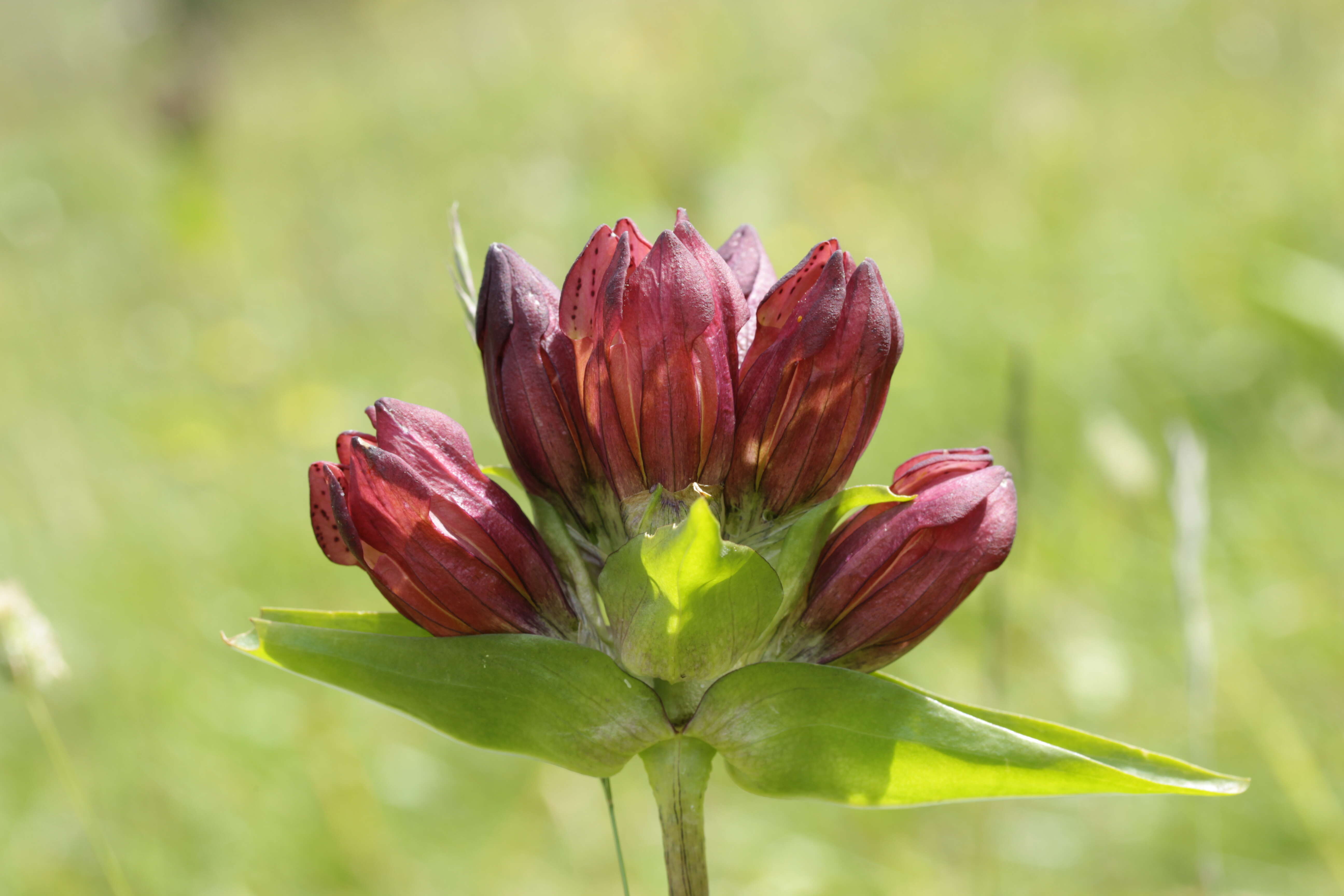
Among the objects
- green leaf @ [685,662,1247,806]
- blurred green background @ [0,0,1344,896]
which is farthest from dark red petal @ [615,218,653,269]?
blurred green background @ [0,0,1344,896]

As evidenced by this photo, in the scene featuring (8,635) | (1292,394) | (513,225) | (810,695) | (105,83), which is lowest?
(810,695)

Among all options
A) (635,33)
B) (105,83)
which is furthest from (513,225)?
(105,83)

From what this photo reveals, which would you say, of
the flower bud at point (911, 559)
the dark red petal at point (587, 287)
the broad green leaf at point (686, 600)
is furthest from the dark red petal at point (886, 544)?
the dark red petal at point (587, 287)

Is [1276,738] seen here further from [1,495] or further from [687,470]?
→ [1,495]

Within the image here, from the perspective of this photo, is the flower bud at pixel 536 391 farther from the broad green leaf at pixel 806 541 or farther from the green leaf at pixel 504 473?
the broad green leaf at pixel 806 541

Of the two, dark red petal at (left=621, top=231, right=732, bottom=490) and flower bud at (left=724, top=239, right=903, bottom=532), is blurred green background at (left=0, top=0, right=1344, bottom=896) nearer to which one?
flower bud at (left=724, top=239, right=903, bottom=532)

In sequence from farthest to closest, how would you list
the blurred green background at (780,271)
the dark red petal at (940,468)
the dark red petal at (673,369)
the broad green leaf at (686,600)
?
the blurred green background at (780,271), the dark red petal at (940,468), the dark red petal at (673,369), the broad green leaf at (686,600)
